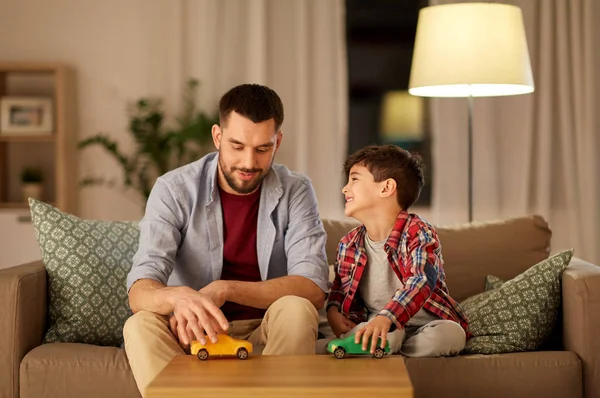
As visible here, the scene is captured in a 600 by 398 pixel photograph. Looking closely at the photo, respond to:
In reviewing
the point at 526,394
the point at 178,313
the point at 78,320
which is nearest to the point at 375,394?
the point at 178,313

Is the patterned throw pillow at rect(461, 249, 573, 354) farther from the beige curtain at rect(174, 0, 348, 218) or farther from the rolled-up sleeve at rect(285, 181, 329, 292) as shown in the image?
the beige curtain at rect(174, 0, 348, 218)

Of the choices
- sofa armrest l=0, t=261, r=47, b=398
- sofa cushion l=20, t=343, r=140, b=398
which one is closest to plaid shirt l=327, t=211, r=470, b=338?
sofa cushion l=20, t=343, r=140, b=398

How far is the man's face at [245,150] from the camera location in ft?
8.31

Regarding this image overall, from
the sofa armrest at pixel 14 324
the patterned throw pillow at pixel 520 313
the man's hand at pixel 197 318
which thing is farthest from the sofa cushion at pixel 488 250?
the sofa armrest at pixel 14 324

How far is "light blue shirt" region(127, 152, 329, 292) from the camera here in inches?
103

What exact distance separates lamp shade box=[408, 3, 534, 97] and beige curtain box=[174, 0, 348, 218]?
177cm

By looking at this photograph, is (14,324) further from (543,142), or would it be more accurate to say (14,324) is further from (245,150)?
(543,142)

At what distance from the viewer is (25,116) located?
17.0 feet

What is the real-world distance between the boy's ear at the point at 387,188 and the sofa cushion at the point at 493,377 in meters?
0.49

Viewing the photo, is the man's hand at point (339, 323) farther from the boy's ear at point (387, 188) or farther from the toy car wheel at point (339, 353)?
the toy car wheel at point (339, 353)

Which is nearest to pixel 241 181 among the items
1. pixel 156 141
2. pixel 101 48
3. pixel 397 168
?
pixel 397 168

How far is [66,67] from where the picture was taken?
5406 mm

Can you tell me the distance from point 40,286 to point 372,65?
3.40 m

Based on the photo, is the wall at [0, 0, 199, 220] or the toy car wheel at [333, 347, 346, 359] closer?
the toy car wheel at [333, 347, 346, 359]
